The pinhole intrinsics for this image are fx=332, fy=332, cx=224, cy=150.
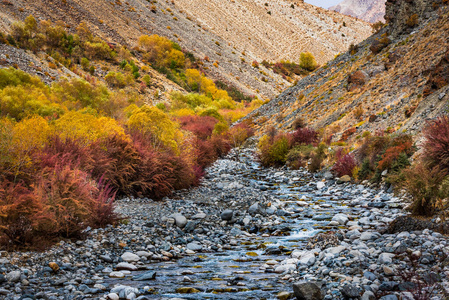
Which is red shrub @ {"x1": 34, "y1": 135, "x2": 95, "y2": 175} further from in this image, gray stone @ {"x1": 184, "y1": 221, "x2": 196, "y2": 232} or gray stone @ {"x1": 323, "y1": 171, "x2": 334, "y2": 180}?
gray stone @ {"x1": 323, "y1": 171, "x2": 334, "y2": 180}

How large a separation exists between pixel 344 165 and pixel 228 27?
236 ft

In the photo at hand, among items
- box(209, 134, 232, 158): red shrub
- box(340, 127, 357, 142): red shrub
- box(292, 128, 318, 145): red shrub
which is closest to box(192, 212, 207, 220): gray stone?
box(340, 127, 357, 142): red shrub

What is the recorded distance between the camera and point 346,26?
8894 cm

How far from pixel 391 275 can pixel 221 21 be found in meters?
81.4

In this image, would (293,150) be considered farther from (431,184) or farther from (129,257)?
(129,257)

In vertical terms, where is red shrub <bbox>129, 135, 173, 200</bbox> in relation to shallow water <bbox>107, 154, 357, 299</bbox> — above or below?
below

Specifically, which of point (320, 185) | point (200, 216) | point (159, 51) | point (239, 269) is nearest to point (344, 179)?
point (320, 185)

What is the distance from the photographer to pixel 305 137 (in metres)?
20.4

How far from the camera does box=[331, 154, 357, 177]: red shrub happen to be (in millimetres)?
13048

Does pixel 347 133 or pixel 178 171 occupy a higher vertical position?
pixel 347 133

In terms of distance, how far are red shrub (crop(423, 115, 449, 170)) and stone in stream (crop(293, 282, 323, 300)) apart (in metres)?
5.42

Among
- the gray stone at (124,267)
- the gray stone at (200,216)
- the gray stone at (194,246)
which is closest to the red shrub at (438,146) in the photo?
the gray stone at (200,216)

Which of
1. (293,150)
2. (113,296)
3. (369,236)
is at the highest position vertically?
(369,236)

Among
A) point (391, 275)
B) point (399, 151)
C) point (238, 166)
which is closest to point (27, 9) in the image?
point (238, 166)
